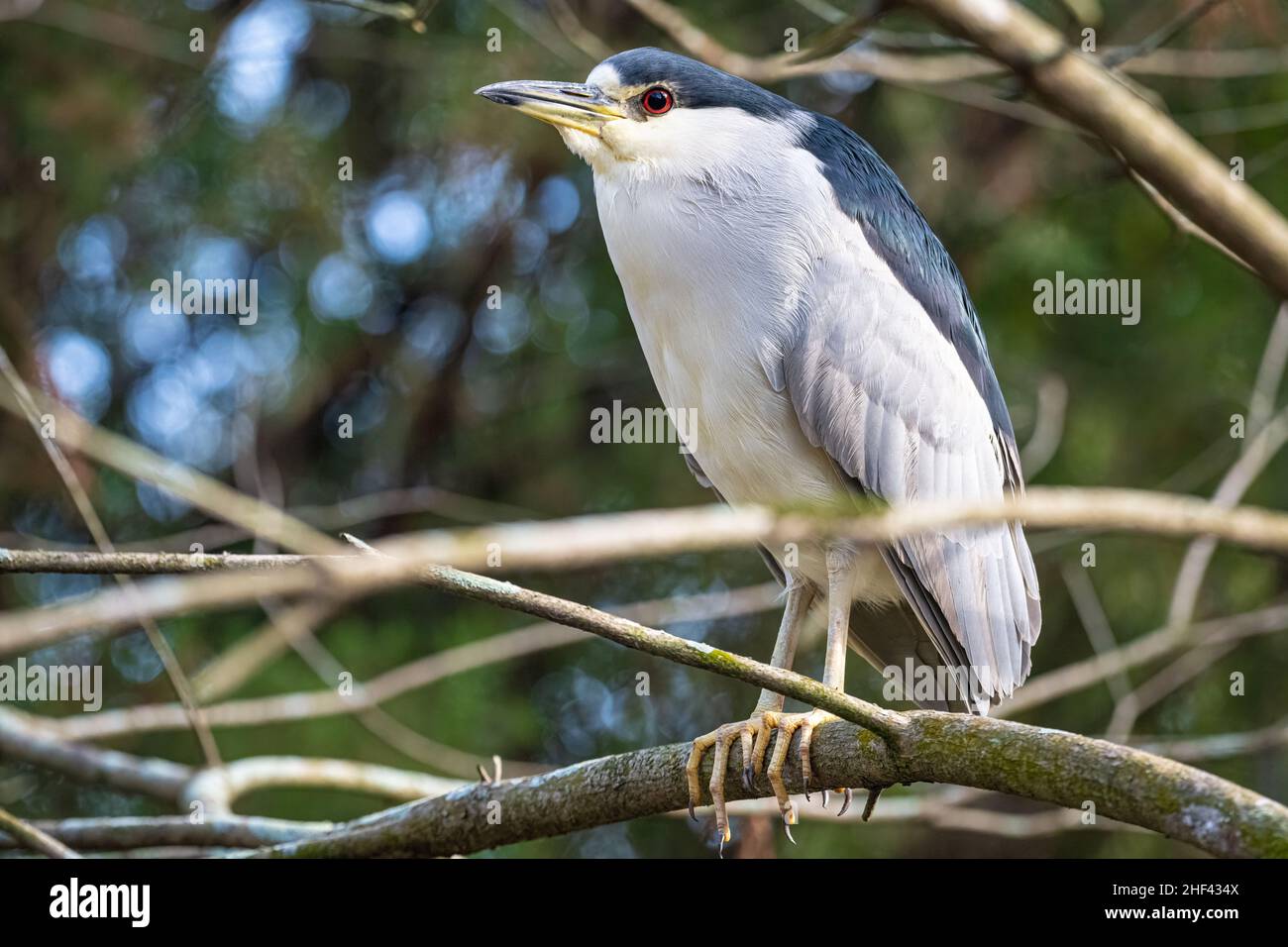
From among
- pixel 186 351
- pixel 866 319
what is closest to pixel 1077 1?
pixel 866 319

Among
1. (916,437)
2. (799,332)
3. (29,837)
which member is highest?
(799,332)

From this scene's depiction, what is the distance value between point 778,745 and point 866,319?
0.90m

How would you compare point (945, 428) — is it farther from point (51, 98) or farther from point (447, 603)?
point (51, 98)

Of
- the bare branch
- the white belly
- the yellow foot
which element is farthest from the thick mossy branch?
the white belly

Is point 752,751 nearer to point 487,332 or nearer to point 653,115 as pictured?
Result: point 653,115

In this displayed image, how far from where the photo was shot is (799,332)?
Answer: 2.59m

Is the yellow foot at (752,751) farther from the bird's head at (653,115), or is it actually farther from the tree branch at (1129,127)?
the bird's head at (653,115)

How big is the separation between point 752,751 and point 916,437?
0.79 metres

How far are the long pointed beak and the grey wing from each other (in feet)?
1.74

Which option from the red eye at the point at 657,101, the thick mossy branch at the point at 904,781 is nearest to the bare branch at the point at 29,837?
the thick mossy branch at the point at 904,781

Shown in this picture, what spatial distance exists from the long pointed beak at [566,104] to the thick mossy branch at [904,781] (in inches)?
48.8

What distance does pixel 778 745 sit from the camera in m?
2.22

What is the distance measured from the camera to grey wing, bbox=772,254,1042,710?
2.59 m

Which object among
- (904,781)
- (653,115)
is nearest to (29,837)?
(904,781)
